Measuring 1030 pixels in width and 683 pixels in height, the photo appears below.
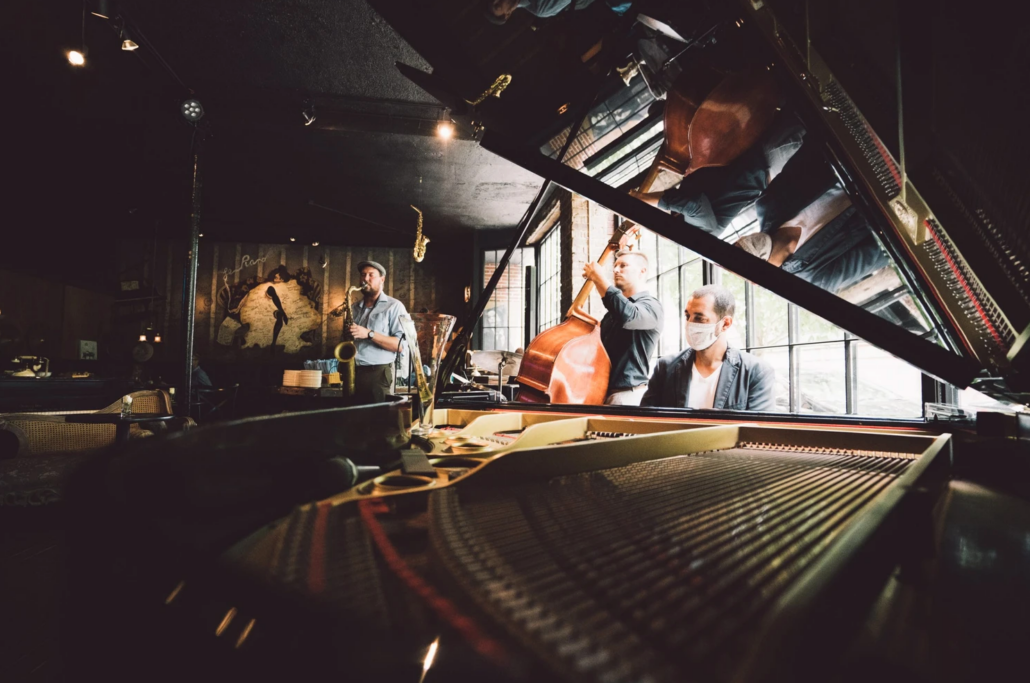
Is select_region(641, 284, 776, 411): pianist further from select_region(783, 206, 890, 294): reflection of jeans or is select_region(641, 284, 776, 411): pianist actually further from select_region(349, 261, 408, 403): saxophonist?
select_region(349, 261, 408, 403): saxophonist

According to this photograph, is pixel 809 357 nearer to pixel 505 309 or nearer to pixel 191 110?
pixel 191 110

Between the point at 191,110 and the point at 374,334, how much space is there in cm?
301

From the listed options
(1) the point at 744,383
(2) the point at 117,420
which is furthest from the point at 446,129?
(2) the point at 117,420

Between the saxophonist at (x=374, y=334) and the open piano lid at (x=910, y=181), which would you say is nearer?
the open piano lid at (x=910, y=181)

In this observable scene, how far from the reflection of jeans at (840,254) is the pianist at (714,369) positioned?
0.56 metres

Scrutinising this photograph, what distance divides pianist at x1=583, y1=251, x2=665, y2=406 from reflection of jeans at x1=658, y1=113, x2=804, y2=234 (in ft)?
2.42

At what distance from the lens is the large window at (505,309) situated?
9398 millimetres

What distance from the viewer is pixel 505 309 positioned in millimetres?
9625

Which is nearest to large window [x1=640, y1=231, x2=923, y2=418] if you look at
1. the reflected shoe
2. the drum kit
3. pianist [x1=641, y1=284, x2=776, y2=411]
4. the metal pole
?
the reflected shoe

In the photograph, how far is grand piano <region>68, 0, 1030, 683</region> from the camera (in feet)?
1.30

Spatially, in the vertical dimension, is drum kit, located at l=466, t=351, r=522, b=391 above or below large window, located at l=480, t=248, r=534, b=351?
below

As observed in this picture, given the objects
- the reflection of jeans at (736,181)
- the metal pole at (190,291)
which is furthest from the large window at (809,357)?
the metal pole at (190,291)

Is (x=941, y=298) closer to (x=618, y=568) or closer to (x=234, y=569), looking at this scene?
(x=618, y=568)

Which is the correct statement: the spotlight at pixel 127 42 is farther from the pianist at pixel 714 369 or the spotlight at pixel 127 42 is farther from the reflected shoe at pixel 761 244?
the reflected shoe at pixel 761 244
